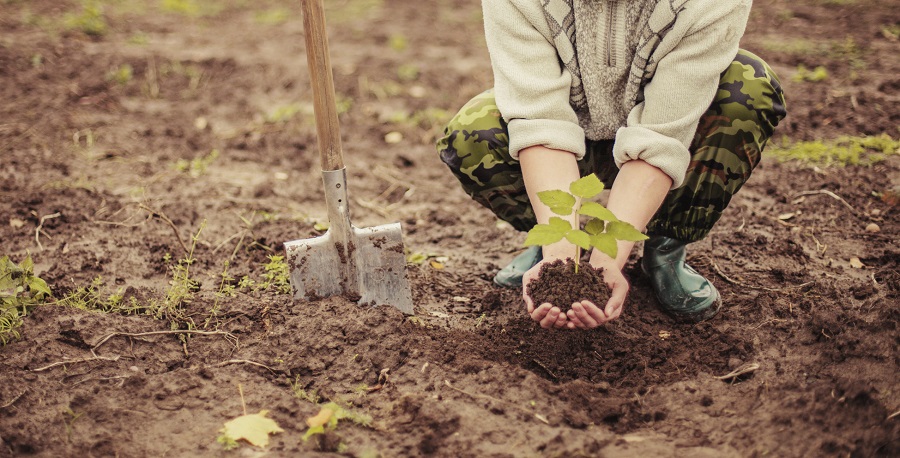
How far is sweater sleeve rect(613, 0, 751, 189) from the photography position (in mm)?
1932

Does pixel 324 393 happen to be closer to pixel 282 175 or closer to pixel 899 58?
pixel 282 175

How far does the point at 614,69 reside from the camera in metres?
2.09

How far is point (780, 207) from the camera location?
9.82 ft

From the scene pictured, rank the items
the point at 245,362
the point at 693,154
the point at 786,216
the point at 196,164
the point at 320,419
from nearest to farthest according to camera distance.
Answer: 1. the point at 320,419
2. the point at 245,362
3. the point at 693,154
4. the point at 786,216
5. the point at 196,164

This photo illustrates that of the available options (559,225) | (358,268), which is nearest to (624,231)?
(559,225)

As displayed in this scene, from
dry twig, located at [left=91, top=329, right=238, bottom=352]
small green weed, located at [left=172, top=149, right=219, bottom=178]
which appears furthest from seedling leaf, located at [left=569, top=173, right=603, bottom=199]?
small green weed, located at [left=172, top=149, right=219, bottom=178]

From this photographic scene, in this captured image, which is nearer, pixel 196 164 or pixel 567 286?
pixel 567 286

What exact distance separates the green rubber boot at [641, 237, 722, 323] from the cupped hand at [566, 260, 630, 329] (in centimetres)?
43

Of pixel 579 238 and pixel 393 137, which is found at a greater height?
pixel 579 238

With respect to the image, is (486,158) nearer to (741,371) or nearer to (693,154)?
(693,154)

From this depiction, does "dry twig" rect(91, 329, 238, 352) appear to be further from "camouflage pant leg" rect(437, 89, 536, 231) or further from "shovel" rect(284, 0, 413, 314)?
"camouflage pant leg" rect(437, 89, 536, 231)

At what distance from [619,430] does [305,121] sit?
9.31 ft

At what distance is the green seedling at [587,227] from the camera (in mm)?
1754

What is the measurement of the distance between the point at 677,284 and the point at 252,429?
4.38 feet
